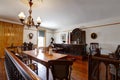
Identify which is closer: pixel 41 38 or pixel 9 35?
pixel 9 35

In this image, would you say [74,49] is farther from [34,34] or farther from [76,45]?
[34,34]

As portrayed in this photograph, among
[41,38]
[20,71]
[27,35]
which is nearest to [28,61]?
[20,71]

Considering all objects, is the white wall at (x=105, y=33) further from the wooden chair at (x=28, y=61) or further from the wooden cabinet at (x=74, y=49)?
the wooden chair at (x=28, y=61)

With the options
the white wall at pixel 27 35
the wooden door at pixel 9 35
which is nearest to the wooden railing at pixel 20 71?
the wooden door at pixel 9 35

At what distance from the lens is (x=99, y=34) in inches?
242

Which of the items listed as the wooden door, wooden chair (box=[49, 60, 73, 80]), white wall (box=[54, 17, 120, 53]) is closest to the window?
Answer: the wooden door

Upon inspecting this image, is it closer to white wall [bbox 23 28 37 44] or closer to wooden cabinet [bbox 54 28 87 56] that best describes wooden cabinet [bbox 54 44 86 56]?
wooden cabinet [bbox 54 28 87 56]

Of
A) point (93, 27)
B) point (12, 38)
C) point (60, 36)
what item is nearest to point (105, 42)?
point (93, 27)

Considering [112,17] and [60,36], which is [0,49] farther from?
[112,17]

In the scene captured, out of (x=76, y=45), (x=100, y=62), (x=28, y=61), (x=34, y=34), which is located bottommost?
(x=28, y=61)

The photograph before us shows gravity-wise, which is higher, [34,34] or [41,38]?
[34,34]

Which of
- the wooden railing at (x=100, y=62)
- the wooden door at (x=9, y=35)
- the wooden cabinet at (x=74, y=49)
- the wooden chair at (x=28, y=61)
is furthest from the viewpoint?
the wooden cabinet at (x=74, y=49)

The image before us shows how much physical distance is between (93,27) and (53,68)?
17.6ft

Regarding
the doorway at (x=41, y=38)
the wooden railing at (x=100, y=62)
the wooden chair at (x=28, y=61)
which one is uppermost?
the doorway at (x=41, y=38)
